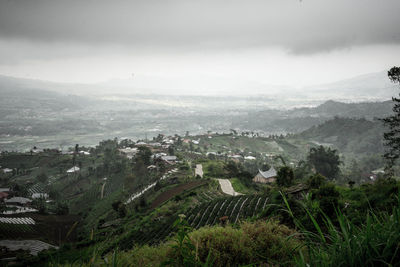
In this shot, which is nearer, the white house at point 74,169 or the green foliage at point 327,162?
the green foliage at point 327,162

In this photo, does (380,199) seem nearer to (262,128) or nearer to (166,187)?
(166,187)

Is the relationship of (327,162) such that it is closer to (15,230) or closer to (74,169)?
(15,230)

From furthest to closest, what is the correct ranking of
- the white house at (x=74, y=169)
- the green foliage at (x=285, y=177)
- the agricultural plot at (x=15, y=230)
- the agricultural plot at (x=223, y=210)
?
1. the white house at (x=74, y=169)
2. the agricultural plot at (x=15, y=230)
3. the green foliage at (x=285, y=177)
4. the agricultural plot at (x=223, y=210)

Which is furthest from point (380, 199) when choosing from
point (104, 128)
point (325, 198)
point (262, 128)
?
point (104, 128)

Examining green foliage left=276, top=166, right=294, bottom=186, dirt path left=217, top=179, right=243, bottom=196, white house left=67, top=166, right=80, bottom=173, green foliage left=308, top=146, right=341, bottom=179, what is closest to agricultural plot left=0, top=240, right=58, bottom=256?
dirt path left=217, top=179, right=243, bottom=196

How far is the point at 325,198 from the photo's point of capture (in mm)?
6441

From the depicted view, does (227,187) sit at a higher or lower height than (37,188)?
higher

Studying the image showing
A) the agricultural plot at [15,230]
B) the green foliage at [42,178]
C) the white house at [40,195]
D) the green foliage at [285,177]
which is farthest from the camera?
the green foliage at [42,178]

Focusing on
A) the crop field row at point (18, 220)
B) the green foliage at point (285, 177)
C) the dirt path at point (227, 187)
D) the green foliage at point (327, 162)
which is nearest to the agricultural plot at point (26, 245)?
the crop field row at point (18, 220)

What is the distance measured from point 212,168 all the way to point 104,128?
165815 mm

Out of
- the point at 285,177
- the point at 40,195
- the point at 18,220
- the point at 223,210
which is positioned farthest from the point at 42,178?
the point at 285,177

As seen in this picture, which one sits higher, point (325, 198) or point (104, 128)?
point (325, 198)

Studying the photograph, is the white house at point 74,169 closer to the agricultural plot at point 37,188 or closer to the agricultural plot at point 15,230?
the agricultural plot at point 37,188

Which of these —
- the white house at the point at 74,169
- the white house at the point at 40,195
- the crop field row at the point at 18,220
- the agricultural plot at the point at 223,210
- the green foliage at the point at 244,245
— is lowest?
the white house at the point at 40,195
